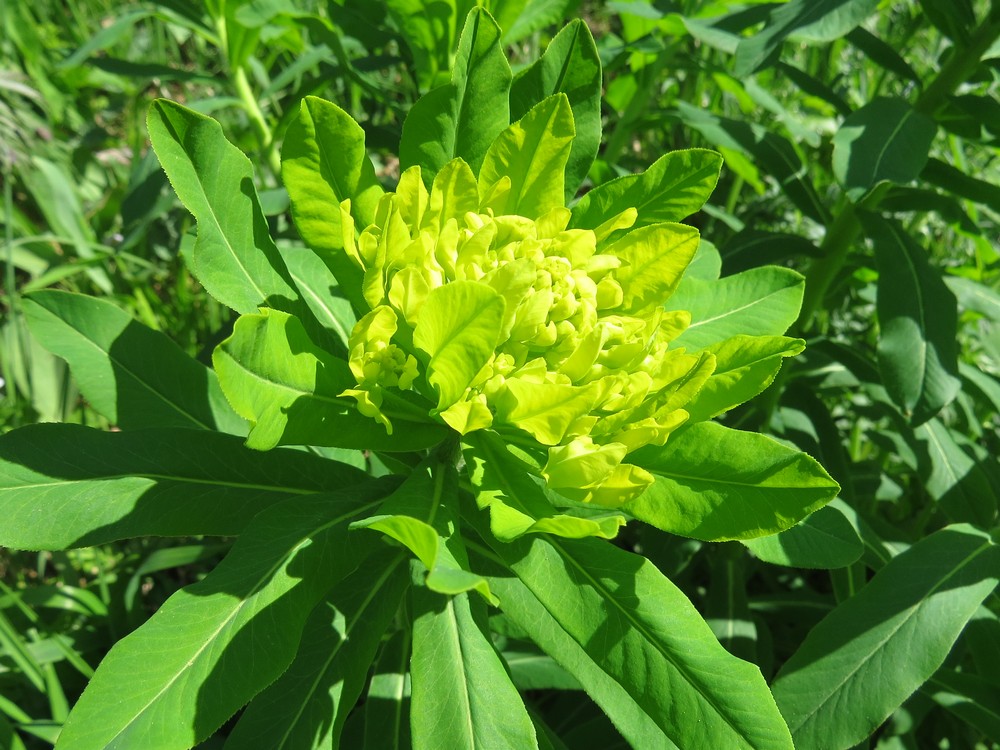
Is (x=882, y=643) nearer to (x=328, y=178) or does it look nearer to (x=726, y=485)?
(x=726, y=485)

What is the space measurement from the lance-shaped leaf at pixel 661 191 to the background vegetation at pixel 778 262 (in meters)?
0.58

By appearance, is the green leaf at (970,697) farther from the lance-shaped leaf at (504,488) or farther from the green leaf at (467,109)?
the green leaf at (467,109)

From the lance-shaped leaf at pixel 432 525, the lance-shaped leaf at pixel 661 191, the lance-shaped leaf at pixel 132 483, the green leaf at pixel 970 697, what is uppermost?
the lance-shaped leaf at pixel 661 191

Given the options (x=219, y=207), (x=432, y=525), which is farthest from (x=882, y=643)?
(x=219, y=207)

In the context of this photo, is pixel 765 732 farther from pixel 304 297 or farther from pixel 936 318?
pixel 936 318

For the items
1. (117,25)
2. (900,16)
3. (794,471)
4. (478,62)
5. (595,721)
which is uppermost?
(900,16)

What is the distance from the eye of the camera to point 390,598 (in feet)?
5.08

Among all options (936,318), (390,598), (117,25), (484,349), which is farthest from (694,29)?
(117,25)

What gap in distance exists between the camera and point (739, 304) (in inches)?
62.5

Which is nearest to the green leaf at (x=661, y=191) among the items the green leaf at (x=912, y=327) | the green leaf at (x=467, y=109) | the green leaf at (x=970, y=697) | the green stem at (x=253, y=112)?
the green leaf at (x=467, y=109)

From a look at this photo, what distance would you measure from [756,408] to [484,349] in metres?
1.54

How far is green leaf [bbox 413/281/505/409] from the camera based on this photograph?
1.06 m

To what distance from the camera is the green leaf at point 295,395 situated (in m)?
1.10

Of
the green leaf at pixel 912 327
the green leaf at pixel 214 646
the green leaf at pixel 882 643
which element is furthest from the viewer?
the green leaf at pixel 912 327
